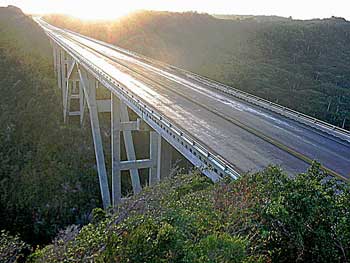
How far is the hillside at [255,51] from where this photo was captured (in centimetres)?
6419

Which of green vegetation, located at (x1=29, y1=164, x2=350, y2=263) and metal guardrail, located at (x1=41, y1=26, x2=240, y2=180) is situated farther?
metal guardrail, located at (x1=41, y1=26, x2=240, y2=180)

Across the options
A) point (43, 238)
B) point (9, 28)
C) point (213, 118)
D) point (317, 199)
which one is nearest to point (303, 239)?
point (317, 199)

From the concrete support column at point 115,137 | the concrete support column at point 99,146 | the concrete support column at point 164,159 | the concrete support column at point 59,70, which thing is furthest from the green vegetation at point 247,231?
the concrete support column at point 59,70

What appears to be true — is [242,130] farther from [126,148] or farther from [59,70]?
[59,70]

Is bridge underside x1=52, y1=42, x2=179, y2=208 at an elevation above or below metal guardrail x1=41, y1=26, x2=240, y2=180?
below

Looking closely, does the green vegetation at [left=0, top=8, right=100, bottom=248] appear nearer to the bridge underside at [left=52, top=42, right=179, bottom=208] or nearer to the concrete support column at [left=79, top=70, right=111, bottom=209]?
the concrete support column at [left=79, top=70, right=111, bottom=209]

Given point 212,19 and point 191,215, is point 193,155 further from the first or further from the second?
point 212,19

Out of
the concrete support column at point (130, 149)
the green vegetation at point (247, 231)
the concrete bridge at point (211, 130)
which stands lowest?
the concrete support column at point (130, 149)

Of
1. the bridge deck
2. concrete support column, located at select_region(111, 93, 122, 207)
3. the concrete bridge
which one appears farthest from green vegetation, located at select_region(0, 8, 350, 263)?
concrete support column, located at select_region(111, 93, 122, 207)

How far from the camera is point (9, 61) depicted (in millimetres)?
51125

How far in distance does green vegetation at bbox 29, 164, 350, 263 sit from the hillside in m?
53.2

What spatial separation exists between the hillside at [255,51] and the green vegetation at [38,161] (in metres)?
30.8

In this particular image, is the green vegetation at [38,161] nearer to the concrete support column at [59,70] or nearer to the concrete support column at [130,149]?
the concrete support column at [59,70]

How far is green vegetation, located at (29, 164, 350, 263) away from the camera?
602cm
